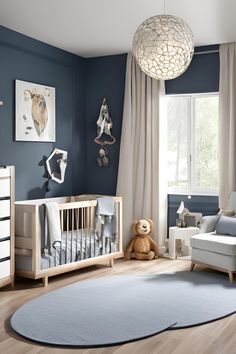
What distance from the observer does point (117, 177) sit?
6117 mm

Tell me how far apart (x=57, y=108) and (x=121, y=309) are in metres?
2.82

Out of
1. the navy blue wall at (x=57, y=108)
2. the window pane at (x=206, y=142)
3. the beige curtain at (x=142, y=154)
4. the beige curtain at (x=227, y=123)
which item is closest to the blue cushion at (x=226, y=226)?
the beige curtain at (x=227, y=123)

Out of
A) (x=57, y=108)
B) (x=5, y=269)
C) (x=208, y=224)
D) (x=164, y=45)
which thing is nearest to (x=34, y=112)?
(x=57, y=108)

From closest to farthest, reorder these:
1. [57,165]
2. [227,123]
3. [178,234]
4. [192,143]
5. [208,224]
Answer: [208,224]
[227,123]
[178,234]
[57,165]
[192,143]

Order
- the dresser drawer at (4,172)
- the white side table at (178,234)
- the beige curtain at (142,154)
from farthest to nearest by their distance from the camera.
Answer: the beige curtain at (142,154)
the white side table at (178,234)
the dresser drawer at (4,172)

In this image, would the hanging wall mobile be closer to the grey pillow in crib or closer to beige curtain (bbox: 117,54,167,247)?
beige curtain (bbox: 117,54,167,247)

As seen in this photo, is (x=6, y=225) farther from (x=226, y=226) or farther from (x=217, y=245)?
(x=226, y=226)

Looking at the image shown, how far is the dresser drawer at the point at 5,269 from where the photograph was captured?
426cm

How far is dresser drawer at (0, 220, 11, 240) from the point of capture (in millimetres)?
4270

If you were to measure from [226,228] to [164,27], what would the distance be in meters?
2.23

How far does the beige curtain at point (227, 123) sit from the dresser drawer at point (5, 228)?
7.83 feet

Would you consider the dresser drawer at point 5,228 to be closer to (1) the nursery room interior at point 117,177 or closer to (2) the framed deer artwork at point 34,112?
(1) the nursery room interior at point 117,177

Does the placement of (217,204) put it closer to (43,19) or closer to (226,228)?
(226,228)

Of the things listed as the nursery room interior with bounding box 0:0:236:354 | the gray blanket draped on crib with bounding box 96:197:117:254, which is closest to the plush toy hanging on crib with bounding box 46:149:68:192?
the nursery room interior with bounding box 0:0:236:354
